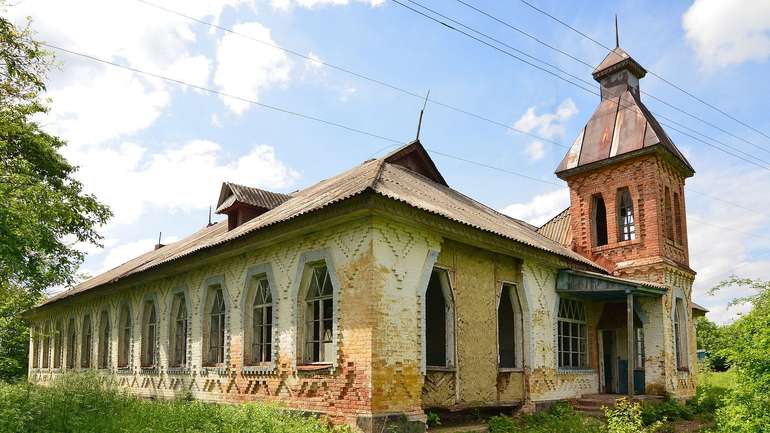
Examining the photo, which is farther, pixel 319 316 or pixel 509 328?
pixel 509 328

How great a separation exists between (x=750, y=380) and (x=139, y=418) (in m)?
9.38

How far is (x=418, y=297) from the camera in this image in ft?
35.3

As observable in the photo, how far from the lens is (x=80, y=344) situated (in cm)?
2180

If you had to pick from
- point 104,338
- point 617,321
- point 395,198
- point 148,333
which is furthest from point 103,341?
point 617,321

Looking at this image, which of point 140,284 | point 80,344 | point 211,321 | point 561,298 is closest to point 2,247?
point 211,321

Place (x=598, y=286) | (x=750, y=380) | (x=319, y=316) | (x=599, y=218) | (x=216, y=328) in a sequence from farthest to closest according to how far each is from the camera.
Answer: (x=599, y=218), (x=216, y=328), (x=598, y=286), (x=319, y=316), (x=750, y=380)

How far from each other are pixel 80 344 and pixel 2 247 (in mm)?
13456

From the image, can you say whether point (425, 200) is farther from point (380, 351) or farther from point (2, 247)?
point (2, 247)

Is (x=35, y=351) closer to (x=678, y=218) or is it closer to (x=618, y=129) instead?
(x=618, y=129)

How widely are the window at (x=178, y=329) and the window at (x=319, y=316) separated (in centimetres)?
590

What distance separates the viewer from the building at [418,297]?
10.3 meters

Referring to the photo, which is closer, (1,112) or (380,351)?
(380,351)

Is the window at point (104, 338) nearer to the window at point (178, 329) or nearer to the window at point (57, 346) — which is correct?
the window at point (178, 329)

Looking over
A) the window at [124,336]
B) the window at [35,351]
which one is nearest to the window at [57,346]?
the window at [35,351]
